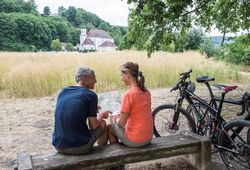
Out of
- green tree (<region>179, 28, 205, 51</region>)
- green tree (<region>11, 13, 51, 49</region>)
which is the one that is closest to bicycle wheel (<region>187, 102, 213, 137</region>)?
green tree (<region>179, 28, 205, 51</region>)

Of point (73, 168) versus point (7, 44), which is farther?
point (7, 44)

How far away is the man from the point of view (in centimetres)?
323

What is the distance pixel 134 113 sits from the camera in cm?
346

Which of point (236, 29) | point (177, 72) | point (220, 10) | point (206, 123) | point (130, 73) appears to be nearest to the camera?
point (130, 73)

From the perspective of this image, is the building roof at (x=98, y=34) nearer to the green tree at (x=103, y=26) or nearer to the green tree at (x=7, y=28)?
the green tree at (x=103, y=26)

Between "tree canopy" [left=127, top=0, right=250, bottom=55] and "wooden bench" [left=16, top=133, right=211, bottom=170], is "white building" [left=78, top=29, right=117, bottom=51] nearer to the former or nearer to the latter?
"tree canopy" [left=127, top=0, right=250, bottom=55]

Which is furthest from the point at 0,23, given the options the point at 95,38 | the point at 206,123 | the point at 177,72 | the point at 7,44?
the point at 206,123

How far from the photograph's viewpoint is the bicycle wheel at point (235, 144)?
12.0 feet

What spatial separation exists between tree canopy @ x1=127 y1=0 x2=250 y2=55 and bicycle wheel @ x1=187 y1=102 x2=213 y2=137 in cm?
357

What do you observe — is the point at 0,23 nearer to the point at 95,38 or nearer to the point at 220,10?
the point at 95,38

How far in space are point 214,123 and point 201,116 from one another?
13.3 inches

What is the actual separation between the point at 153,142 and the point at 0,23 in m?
73.2

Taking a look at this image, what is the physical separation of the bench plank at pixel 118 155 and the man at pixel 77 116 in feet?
0.35

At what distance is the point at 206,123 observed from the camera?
428 centimetres
